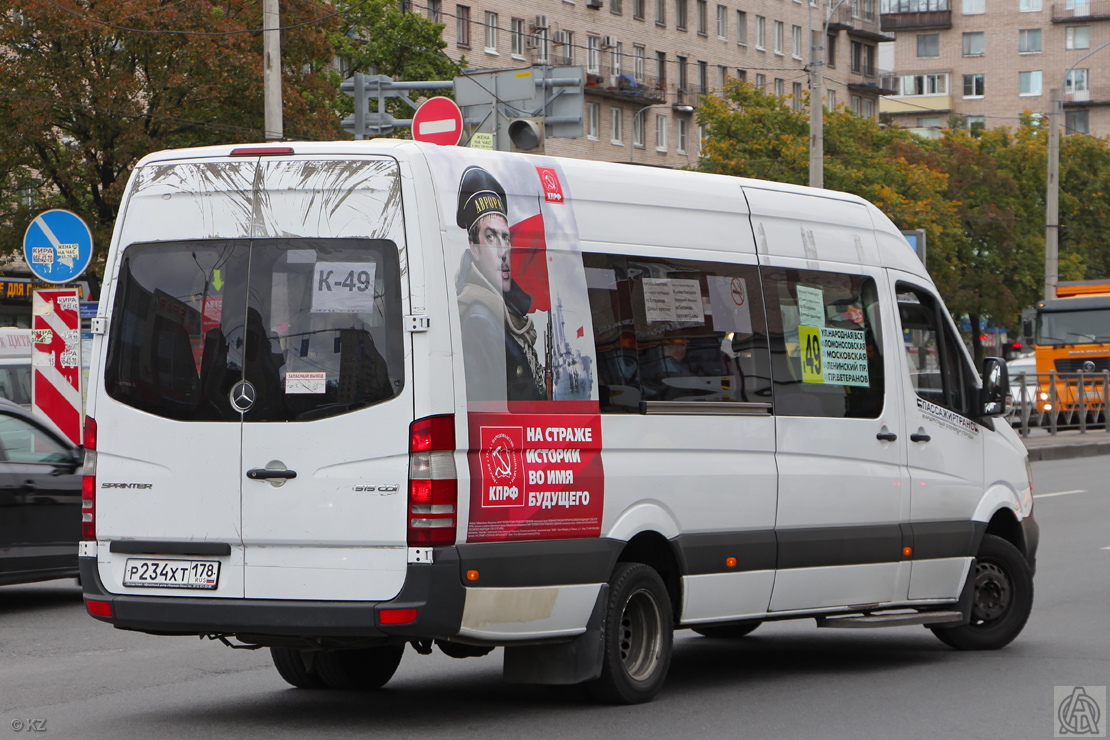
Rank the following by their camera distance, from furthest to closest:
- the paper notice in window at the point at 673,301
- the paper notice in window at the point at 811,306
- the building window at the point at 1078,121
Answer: the building window at the point at 1078,121
the paper notice in window at the point at 811,306
the paper notice in window at the point at 673,301

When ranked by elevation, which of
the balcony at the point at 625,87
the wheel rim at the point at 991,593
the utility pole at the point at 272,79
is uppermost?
the balcony at the point at 625,87

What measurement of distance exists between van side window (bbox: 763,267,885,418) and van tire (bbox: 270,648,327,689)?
2.45 meters

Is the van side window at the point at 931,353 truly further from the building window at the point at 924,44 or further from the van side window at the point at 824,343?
the building window at the point at 924,44

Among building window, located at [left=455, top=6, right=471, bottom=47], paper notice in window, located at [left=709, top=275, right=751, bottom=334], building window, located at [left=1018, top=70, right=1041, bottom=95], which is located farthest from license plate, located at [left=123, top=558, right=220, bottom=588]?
building window, located at [left=1018, top=70, right=1041, bottom=95]

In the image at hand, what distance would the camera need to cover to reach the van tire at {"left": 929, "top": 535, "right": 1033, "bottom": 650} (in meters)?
9.77

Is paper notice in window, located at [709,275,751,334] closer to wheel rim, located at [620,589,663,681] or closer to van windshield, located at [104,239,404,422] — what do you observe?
wheel rim, located at [620,589,663,681]

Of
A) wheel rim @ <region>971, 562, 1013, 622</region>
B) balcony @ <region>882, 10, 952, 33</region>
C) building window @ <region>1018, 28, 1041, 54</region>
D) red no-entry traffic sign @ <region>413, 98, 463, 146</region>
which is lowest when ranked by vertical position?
wheel rim @ <region>971, 562, 1013, 622</region>

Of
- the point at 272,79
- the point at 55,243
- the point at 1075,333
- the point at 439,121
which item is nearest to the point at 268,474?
the point at 55,243

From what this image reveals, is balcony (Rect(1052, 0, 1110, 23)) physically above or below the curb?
above

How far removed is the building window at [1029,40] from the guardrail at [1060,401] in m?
77.9

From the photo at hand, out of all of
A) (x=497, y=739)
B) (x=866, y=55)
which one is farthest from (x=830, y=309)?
(x=866, y=55)

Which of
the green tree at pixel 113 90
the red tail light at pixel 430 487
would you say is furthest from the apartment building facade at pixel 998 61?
the red tail light at pixel 430 487

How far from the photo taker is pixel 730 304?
328 inches

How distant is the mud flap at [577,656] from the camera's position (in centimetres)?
739
